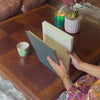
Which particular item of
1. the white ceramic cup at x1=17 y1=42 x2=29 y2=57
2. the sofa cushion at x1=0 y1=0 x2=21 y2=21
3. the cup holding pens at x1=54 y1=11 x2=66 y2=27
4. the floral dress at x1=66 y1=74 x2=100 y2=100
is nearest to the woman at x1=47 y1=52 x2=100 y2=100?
the floral dress at x1=66 y1=74 x2=100 y2=100

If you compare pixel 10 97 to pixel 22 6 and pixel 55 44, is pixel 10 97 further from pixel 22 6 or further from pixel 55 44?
pixel 22 6

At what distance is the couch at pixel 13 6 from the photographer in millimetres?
2053

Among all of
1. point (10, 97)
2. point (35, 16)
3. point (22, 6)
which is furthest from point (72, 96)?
point (22, 6)

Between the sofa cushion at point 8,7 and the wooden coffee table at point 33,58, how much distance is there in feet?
1.49

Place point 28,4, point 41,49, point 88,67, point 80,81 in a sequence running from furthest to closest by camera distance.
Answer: point 28,4 → point 80,81 → point 41,49 → point 88,67

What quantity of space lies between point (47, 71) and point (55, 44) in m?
0.21

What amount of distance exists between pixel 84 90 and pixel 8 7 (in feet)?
4.91

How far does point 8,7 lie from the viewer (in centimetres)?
210

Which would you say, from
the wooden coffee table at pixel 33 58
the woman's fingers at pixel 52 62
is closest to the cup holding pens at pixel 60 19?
the wooden coffee table at pixel 33 58

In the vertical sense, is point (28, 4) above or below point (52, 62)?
below

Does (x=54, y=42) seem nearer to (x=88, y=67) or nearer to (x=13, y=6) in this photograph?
(x=88, y=67)

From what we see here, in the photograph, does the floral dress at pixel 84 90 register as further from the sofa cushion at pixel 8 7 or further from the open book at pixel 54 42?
the sofa cushion at pixel 8 7

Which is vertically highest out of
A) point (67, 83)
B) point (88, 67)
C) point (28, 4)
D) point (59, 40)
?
point (59, 40)

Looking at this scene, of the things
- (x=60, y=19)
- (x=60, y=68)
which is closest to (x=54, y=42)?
(x=60, y=68)
